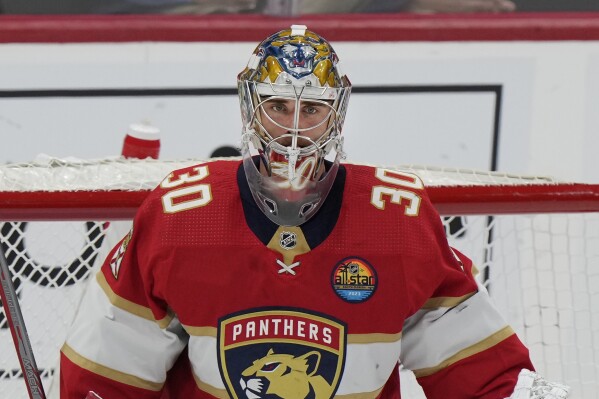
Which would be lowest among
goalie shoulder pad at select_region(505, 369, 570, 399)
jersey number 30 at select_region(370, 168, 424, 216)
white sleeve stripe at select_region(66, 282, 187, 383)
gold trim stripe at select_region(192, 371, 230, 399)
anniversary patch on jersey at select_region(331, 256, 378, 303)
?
gold trim stripe at select_region(192, 371, 230, 399)

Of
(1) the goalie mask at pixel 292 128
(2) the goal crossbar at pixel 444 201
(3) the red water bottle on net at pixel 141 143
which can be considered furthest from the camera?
(3) the red water bottle on net at pixel 141 143

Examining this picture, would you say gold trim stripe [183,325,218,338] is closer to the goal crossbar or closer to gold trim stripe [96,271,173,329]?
gold trim stripe [96,271,173,329]

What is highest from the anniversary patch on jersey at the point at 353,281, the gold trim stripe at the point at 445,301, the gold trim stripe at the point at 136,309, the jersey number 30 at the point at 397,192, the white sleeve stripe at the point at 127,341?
the jersey number 30 at the point at 397,192

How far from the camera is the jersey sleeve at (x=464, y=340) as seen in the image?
1.87 meters

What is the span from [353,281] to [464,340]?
0.21 meters

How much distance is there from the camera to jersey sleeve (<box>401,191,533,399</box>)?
187 centimetres

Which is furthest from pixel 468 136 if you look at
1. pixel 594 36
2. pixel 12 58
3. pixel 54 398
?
pixel 54 398

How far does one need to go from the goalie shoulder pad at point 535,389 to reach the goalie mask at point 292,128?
41cm

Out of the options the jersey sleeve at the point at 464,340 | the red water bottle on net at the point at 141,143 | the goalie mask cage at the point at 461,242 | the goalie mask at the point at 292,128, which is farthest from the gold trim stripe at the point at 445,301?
the red water bottle on net at the point at 141,143

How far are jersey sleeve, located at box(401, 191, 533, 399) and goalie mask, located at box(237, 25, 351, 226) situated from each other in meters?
0.19

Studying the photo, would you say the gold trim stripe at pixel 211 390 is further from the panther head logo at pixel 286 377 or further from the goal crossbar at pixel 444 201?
the goal crossbar at pixel 444 201

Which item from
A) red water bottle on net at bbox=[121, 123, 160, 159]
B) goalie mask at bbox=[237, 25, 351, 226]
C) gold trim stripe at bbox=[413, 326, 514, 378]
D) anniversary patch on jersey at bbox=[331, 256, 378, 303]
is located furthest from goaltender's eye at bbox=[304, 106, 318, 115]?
red water bottle on net at bbox=[121, 123, 160, 159]

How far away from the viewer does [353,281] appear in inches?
71.1

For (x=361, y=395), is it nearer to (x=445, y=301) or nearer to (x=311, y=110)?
(x=445, y=301)
